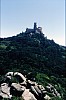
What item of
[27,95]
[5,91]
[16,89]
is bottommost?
[27,95]

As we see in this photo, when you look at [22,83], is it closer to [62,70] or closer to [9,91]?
[9,91]

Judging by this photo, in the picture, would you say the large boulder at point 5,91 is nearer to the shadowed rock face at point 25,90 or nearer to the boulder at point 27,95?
the shadowed rock face at point 25,90

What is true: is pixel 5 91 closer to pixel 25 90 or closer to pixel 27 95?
pixel 25 90

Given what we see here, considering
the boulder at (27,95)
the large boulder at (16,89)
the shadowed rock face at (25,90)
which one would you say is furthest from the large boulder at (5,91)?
the boulder at (27,95)

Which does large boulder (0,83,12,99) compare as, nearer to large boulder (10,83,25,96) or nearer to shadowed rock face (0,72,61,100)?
shadowed rock face (0,72,61,100)

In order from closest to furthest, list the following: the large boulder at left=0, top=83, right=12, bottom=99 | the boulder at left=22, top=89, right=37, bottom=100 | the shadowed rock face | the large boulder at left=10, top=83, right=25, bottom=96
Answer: the large boulder at left=0, top=83, right=12, bottom=99 < the boulder at left=22, top=89, right=37, bottom=100 < the shadowed rock face < the large boulder at left=10, top=83, right=25, bottom=96

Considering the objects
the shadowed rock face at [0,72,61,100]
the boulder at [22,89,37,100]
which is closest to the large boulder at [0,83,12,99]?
the shadowed rock face at [0,72,61,100]

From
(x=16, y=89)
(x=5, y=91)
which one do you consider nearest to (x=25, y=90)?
(x=16, y=89)

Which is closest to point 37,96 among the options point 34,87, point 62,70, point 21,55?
point 34,87
